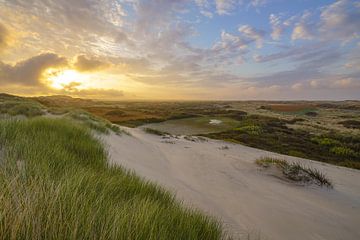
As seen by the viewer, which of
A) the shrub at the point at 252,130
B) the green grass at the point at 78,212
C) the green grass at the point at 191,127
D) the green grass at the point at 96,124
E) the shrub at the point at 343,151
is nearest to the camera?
the green grass at the point at 78,212

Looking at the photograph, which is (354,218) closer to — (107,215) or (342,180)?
(342,180)

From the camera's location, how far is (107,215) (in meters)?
1.78

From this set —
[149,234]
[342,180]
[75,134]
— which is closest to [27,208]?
[149,234]

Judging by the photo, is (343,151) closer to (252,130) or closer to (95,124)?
(252,130)

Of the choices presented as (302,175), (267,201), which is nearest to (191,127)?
(302,175)

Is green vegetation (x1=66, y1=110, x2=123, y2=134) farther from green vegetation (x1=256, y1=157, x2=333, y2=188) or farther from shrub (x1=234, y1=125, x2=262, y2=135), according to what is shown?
shrub (x1=234, y1=125, x2=262, y2=135)

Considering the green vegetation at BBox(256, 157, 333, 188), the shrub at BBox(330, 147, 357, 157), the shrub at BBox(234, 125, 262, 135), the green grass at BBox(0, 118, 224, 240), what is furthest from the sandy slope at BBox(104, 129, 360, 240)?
the shrub at BBox(234, 125, 262, 135)

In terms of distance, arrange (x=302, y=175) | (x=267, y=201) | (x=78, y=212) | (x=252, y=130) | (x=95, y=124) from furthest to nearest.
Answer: (x=252, y=130) < (x=95, y=124) < (x=302, y=175) < (x=267, y=201) < (x=78, y=212)

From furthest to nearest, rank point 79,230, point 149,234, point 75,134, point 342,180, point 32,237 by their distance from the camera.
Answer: point 342,180 → point 75,134 → point 149,234 → point 79,230 → point 32,237

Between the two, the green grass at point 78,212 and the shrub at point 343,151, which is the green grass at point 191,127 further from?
the green grass at point 78,212

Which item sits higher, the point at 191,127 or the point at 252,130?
the point at 252,130

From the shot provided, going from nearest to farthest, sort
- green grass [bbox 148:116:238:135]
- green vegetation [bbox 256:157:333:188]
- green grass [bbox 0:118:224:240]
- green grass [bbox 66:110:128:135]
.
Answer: green grass [bbox 0:118:224:240] < green vegetation [bbox 256:157:333:188] < green grass [bbox 66:110:128:135] < green grass [bbox 148:116:238:135]

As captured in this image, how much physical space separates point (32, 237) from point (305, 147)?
18557mm

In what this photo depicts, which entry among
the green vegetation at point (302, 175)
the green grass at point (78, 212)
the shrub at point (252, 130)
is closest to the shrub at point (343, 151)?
the shrub at point (252, 130)
